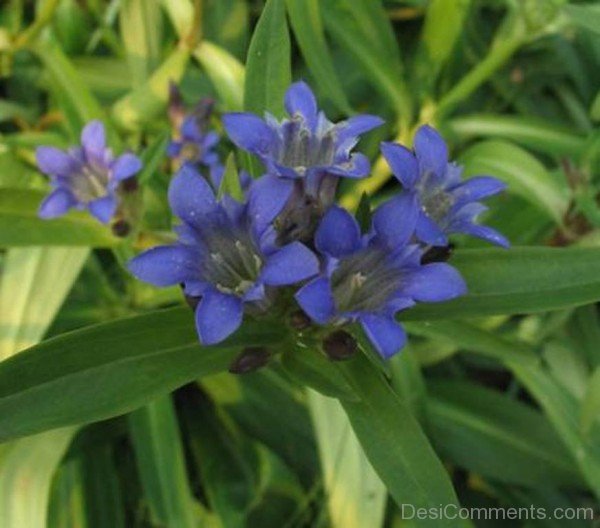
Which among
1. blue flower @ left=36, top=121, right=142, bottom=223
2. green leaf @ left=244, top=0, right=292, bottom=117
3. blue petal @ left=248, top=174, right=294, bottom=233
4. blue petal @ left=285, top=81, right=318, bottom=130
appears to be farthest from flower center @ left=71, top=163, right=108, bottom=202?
blue petal @ left=248, top=174, right=294, bottom=233

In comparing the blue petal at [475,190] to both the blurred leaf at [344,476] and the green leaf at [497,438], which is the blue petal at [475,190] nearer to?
the blurred leaf at [344,476]

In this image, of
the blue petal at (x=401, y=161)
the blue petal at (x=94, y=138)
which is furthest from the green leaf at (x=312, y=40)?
the blue petal at (x=401, y=161)

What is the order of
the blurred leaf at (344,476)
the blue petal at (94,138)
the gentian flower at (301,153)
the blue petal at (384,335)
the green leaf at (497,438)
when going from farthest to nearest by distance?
the green leaf at (497,438) → the blurred leaf at (344,476) → the blue petal at (94,138) → the gentian flower at (301,153) → the blue petal at (384,335)

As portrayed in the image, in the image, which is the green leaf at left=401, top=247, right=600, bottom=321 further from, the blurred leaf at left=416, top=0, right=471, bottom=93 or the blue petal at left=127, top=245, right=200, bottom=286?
the blurred leaf at left=416, top=0, right=471, bottom=93

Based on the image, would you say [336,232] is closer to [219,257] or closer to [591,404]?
[219,257]

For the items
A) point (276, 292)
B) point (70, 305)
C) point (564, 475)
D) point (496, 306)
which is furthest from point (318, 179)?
point (564, 475)

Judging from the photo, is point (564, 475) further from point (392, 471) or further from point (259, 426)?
point (392, 471)

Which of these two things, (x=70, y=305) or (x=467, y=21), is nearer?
(x=70, y=305)
